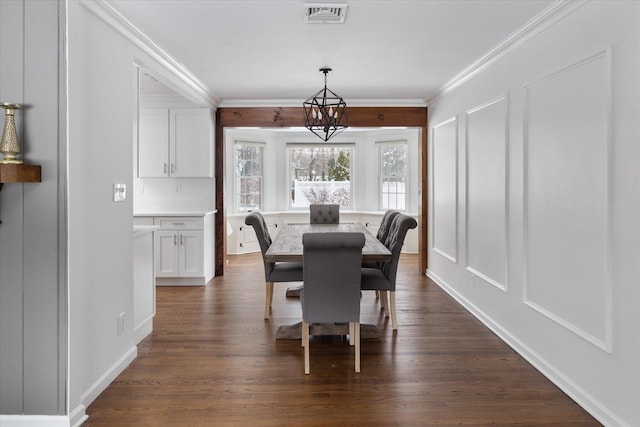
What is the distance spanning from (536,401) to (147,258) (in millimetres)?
3003

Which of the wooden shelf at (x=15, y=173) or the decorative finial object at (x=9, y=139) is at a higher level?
the decorative finial object at (x=9, y=139)

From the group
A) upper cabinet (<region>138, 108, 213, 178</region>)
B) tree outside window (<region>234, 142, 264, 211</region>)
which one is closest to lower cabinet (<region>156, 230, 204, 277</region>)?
upper cabinet (<region>138, 108, 213, 178</region>)

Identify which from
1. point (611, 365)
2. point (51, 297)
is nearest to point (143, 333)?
point (51, 297)

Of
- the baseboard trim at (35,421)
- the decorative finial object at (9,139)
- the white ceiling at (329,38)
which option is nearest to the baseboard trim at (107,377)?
the baseboard trim at (35,421)

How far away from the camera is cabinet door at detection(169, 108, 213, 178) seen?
18.1ft

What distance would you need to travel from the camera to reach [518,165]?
126 inches

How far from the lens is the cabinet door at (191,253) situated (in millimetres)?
5270

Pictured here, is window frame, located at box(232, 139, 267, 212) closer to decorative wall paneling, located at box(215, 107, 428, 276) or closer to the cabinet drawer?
decorative wall paneling, located at box(215, 107, 428, 276)

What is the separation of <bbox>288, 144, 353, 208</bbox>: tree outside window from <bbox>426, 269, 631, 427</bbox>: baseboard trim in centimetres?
454

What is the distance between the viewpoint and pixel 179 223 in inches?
207

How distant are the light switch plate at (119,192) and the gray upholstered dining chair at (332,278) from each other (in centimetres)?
125

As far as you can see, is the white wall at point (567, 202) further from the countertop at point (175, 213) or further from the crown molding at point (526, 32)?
the countertop at point (175, 213)

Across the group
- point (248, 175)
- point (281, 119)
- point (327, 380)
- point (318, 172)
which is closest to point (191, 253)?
point (281, 119)

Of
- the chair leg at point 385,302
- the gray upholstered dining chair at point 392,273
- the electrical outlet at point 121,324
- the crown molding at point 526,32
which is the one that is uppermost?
the crown molding at point 526,32
